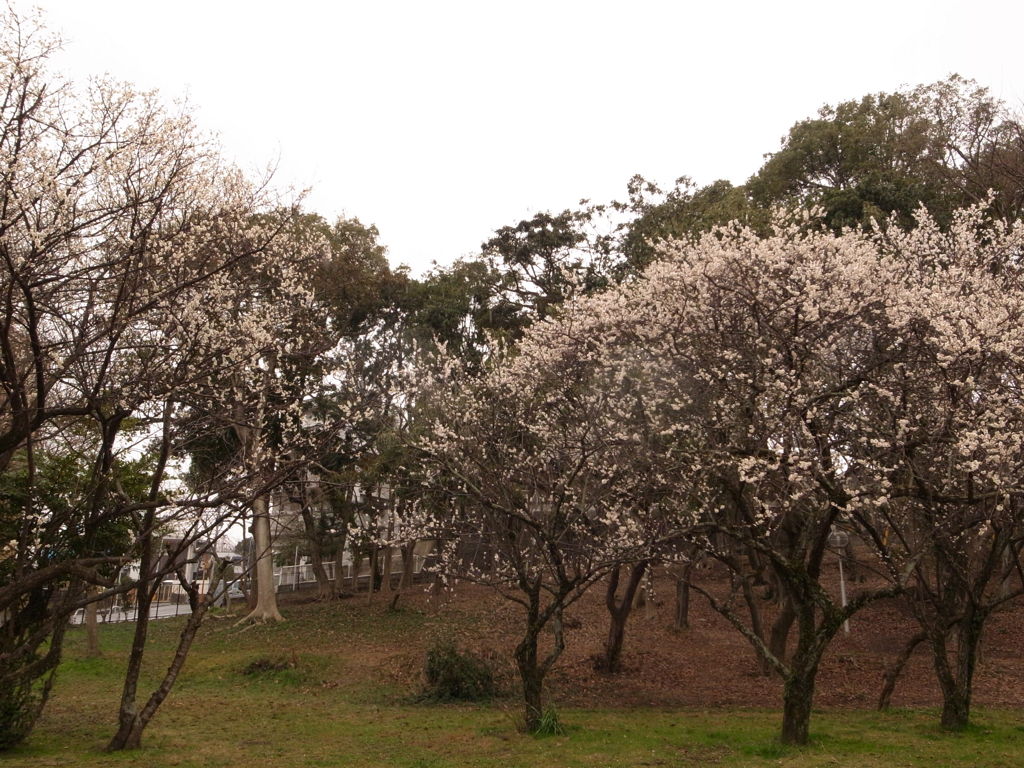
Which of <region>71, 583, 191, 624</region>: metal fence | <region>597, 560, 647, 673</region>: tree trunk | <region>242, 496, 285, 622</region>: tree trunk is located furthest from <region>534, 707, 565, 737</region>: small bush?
<region>71, 583, 191, 624</region>: metal fence

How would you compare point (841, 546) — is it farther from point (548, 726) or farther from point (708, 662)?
point (548, 726)

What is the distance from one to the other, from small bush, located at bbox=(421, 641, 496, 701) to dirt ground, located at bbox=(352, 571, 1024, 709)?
0.50 metres

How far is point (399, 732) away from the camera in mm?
11289

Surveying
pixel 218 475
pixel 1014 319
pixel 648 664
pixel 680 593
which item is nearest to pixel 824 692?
pixel 648 664

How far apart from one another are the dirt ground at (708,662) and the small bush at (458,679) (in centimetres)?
50

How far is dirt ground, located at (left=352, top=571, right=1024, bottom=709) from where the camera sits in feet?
44.3

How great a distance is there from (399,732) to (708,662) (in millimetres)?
7123

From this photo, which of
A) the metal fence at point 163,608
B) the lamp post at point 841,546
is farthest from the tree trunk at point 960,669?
the metal fence at point 163,608

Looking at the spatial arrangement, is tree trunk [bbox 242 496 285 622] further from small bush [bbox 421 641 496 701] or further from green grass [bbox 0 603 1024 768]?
small bush [bbox 421 641 496 701]

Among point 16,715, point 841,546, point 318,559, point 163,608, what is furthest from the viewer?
point 163,608

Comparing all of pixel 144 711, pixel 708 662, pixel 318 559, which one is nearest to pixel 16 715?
pixel 144 711

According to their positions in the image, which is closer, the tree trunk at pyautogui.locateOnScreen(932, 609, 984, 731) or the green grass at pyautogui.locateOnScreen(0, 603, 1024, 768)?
the green grass at pyautogui.locateOnScreen(0, 603, 1024, 768)

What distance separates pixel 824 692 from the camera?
45.2 ft

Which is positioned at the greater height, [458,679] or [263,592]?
[263,592]
